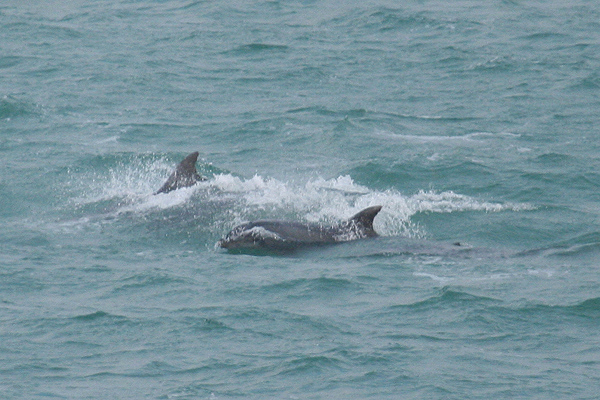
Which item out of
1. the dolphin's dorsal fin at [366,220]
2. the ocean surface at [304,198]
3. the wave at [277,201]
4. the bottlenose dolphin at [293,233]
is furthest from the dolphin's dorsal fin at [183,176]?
the dolphin's dorsal fin at [366,220]

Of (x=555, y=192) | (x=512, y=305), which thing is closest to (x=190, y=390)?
(x=512, y=305)

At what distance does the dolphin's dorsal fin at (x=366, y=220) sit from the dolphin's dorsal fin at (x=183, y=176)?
16.4ft

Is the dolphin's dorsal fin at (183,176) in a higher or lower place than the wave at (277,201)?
higher

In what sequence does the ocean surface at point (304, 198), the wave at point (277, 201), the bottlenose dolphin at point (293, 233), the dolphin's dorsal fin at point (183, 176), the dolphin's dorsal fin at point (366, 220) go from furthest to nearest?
the dolphin's dorsal fin at point (183, 176) → the wave at point (277, 201) → the dolphin's dorsal fin at point (366, 220) → the bottlenose dolphin at point (293, 233) → the ocean surface at point (304, 198)

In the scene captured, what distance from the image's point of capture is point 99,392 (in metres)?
15.4

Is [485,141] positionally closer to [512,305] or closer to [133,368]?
[512,305]

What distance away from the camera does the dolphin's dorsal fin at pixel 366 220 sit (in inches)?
907

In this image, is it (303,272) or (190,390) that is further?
(303,272)

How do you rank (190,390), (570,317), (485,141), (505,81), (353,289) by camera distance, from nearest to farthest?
1. (190,390)
2. (570,317)
3. (353,289)
4. (485,141)
5. (505,81)

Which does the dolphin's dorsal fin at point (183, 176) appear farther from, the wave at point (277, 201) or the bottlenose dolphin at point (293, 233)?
the bottlenose dolphin at point (293, 233)

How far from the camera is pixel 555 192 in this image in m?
27.9

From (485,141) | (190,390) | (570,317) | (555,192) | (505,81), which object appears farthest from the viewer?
(505,81)

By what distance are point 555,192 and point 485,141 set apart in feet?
15.5

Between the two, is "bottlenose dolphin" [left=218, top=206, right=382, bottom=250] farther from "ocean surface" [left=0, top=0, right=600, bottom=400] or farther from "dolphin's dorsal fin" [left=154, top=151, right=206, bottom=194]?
"dolphin's dorsal fin" [left=154, top=151, right=206, bottom=194]
